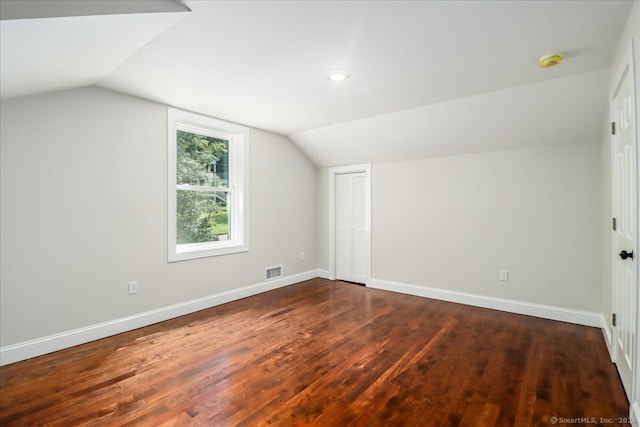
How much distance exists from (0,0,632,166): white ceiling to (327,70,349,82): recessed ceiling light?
7 centimetres

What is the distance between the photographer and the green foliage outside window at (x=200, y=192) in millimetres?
3761

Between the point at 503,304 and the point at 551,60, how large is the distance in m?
2.69

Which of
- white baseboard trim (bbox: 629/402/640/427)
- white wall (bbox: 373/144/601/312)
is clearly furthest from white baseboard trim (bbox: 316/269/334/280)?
white baseboard trim (bbox: 629/402/640/427)

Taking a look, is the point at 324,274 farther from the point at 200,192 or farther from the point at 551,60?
the point at 551,60

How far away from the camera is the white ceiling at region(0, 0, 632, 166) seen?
5.77 ft

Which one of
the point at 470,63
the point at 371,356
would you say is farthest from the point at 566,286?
the point at 470,63

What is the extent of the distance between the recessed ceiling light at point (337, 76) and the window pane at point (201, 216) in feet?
7.37

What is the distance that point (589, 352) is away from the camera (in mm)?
2621

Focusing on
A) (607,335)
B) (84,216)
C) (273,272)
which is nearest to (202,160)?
(84,216)

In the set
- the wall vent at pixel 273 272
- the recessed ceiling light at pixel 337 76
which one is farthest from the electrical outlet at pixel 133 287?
the recessed ceiling light at pixel 337 76

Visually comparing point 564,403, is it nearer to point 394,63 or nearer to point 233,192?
point 394,63

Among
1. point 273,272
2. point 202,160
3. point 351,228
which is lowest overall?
point 273,272

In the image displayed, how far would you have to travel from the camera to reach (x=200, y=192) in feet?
13.0

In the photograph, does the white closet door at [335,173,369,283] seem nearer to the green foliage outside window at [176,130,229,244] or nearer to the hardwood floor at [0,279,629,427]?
the hardwood floor at [0,279,629,427]
